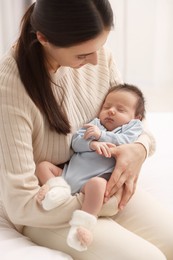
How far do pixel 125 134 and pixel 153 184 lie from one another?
1.18ft

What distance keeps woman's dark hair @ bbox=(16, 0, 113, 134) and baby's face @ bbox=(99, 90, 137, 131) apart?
187 mm

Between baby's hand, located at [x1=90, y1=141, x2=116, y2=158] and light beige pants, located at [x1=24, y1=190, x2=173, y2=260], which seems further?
baby's hand, located at [x1=90, y1=141, x2=116, y2=158]

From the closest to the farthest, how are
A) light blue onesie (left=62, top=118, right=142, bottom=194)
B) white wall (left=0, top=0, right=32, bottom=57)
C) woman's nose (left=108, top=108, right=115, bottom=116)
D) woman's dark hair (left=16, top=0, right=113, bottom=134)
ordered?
woman's dark hair (left=16, top=0, right=113, bottom=134) → light blue onesie (left=62, top=118, right=142, bottom=194) → woman's nose (left=108, top=108, right=115, bottom=116) → white wall (left=0, top=0, right=32, bottom=57)

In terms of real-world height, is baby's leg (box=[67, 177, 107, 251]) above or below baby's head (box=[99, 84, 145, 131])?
below

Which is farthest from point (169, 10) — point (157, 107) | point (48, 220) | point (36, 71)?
point (48, 220)

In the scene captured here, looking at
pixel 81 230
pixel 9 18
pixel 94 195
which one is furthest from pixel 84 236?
pixel 9 18

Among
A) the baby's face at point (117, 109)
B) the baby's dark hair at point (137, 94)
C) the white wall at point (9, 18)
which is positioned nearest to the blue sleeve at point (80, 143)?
the baby's face at point (117, 109)

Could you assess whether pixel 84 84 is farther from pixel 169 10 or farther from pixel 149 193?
pixel 169 10

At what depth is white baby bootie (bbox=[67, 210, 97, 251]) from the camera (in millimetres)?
1271

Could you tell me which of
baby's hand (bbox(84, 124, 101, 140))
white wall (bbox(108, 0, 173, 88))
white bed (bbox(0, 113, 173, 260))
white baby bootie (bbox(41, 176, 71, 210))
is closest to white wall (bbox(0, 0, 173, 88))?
white wall (bbox(108, 0, 173, 88))

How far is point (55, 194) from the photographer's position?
133 cm

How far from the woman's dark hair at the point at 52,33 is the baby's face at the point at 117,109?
187 mm

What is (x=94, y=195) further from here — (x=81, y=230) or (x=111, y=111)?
(x=111, y=111)

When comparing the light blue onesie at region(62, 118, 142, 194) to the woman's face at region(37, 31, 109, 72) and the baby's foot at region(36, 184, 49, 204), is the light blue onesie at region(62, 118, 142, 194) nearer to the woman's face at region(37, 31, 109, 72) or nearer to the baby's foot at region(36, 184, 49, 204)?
the baby's foot at region(36, 184, 49, 204)
